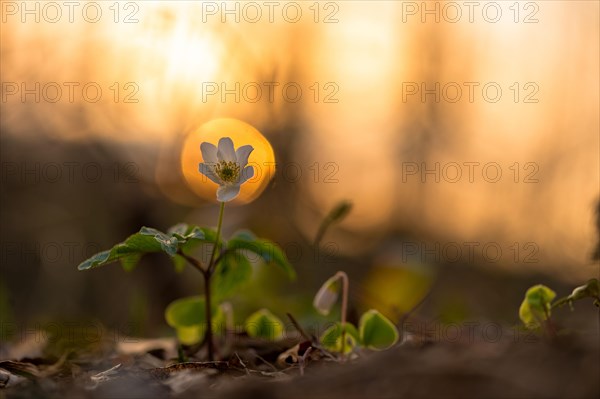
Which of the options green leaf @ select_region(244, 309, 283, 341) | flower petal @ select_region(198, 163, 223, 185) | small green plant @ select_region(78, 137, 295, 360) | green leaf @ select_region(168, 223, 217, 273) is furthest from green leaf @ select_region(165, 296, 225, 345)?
flower petal @ select_region(198, 163, 223, 185)

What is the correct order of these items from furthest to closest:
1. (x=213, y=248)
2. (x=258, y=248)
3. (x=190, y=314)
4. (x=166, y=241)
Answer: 1. (x=190, y=314)
2. (x=258, y=248)
3. (x=213, y=248)
4. (x=166, y=241)

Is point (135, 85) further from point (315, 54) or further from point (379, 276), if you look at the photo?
point (379, 276)

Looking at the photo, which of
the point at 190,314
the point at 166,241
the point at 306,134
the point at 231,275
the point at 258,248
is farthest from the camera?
the point at 306,134

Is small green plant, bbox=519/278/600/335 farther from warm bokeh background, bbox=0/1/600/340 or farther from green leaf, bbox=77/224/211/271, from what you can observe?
warm bokeh background, bbox=0/1/600/340

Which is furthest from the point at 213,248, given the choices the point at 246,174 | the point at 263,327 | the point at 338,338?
the point at 263,327

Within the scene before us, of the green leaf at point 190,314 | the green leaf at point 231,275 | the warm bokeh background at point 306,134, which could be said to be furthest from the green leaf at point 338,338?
the warm bokeh background at point 306,134

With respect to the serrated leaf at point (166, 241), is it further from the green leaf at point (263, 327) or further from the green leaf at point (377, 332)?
the green leaf at point (263, 327)

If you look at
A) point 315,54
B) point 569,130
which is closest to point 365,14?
point 315,54

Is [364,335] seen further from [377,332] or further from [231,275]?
[231,275]
